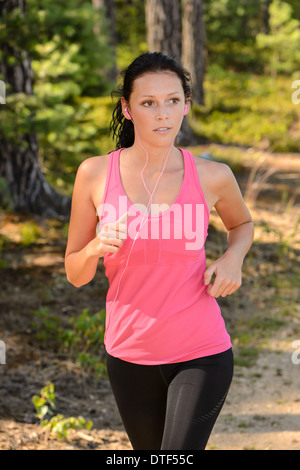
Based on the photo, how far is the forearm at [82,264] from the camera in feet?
7.79

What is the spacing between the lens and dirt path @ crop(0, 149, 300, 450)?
4434 mm

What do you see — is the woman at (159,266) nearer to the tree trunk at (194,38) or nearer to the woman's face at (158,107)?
the woman's face at (158,107)

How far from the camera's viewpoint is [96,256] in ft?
7.72

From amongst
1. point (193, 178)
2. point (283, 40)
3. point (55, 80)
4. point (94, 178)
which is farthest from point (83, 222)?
point (283, 40)

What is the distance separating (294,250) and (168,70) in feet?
20.2

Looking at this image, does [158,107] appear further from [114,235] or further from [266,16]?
[266,16]

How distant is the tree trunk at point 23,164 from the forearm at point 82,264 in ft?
15.1

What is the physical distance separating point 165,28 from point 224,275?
982cm

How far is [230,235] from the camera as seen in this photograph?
2752 mm

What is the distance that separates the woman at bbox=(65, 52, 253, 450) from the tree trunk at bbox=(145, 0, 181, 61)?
9.19 metres

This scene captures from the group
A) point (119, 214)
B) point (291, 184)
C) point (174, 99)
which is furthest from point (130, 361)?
point (291, 184)

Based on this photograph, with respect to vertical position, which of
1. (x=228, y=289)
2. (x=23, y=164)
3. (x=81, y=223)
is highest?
(x=81, y=223)

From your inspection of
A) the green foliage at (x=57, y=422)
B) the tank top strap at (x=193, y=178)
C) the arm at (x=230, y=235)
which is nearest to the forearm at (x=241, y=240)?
the arm at (x=230, y=235)
